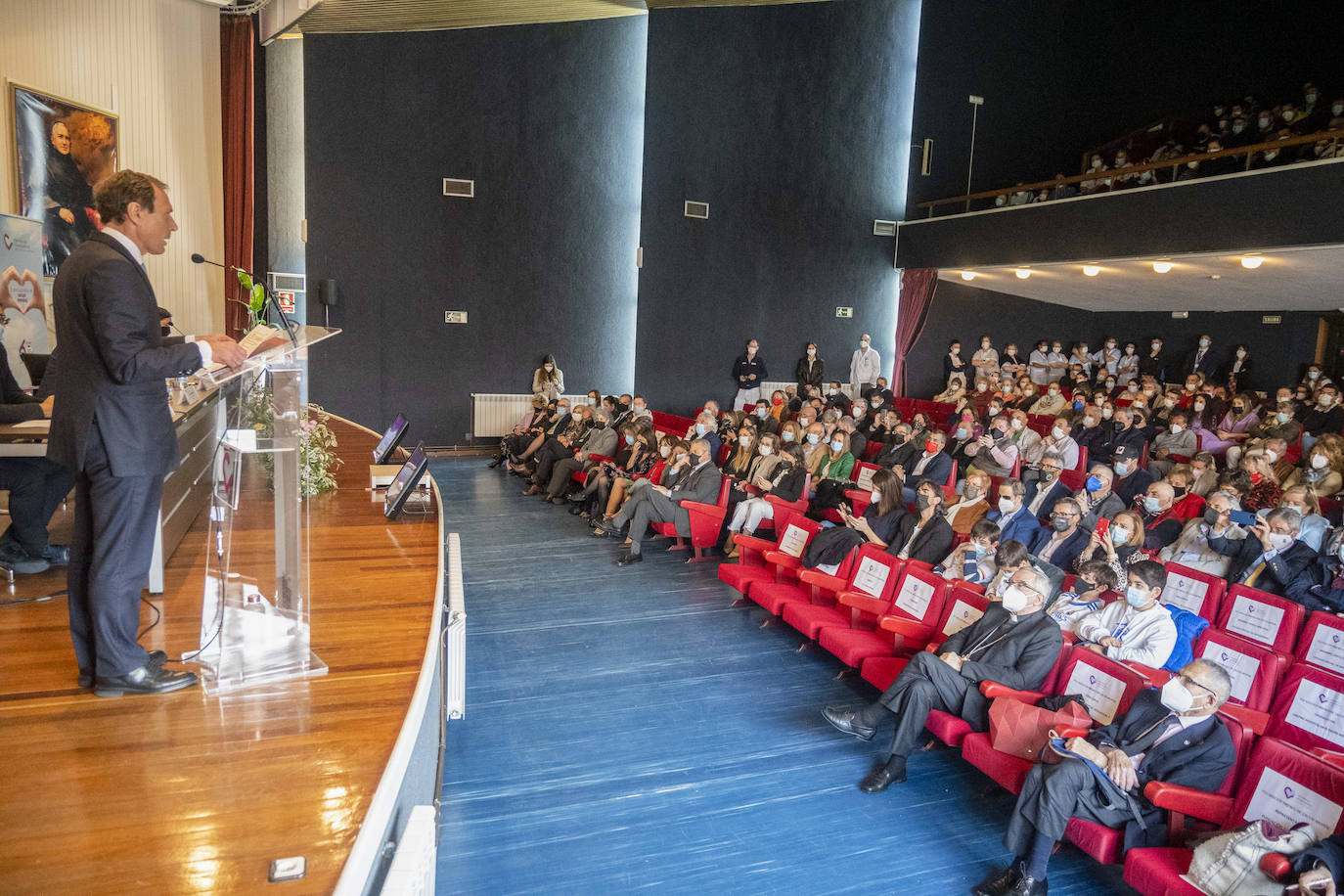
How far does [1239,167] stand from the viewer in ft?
28.4

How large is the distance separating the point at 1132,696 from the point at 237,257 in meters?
11.0

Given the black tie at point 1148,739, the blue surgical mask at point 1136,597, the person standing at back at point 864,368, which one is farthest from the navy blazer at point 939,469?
A: the person standing at back at point 864,368

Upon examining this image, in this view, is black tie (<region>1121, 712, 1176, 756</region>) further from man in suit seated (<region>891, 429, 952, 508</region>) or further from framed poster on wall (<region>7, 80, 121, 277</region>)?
framed poster on wall (<region>7, 80, 121, 277</region>)

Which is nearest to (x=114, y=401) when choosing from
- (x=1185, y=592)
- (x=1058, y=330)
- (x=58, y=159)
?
(x=1185, y=592)

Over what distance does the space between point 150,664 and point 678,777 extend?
1977mm

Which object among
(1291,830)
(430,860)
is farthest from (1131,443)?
(430,860)

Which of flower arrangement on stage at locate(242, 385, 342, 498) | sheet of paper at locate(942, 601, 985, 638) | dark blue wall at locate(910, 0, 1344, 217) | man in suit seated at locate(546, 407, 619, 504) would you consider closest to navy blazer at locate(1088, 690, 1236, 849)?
sheet of paper at locate(942, 601, 985, 638)

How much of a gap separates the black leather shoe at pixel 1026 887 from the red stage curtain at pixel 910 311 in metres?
11.1

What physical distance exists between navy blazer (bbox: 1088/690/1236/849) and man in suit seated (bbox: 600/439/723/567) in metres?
4.05

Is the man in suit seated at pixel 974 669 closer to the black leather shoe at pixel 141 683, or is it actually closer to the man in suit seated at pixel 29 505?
the black leather shoe at pixel 141 683

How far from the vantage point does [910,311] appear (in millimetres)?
13000

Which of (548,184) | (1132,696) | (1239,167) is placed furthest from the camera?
(548,184)

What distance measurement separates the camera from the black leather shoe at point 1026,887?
8.65 feet

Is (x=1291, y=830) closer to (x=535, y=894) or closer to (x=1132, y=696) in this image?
(x=1132, y=696)
